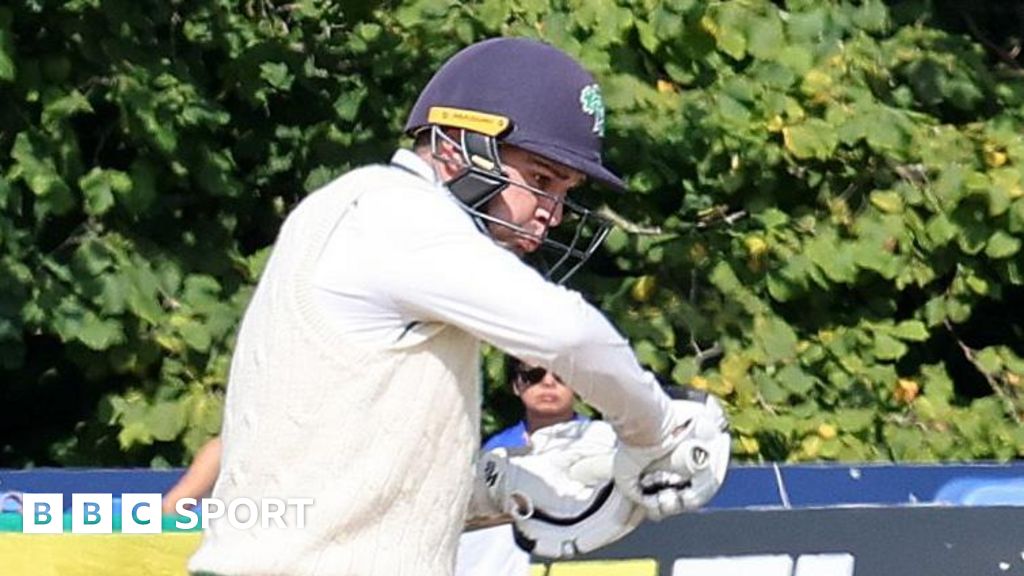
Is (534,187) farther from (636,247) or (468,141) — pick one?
(636,247)

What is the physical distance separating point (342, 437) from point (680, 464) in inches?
15.8

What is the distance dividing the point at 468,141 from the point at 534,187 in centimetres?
9

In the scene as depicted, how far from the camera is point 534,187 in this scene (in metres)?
2.23

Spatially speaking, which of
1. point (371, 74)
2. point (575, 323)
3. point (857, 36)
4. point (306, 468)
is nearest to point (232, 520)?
point (306, 468)

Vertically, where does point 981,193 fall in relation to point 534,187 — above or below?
below

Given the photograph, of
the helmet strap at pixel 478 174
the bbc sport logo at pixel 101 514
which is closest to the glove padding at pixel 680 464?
the helmet strap at pixel 478 174

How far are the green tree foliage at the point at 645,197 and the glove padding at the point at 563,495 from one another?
2861 millimetres

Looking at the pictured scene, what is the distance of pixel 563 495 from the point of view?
8.05ft

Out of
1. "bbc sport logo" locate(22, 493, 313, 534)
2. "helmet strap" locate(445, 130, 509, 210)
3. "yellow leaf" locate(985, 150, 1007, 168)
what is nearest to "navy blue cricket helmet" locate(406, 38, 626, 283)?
"helmet strap" locate(445, 130, 509, 210)

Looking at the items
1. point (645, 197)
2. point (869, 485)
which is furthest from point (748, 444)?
point (869, 485)

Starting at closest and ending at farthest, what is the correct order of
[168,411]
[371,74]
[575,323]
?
[575,323]
[168,411]
[371,74]

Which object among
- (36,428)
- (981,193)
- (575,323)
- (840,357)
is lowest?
(36,428)

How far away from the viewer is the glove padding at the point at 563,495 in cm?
242

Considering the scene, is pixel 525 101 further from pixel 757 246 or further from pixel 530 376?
pixel 757 246
